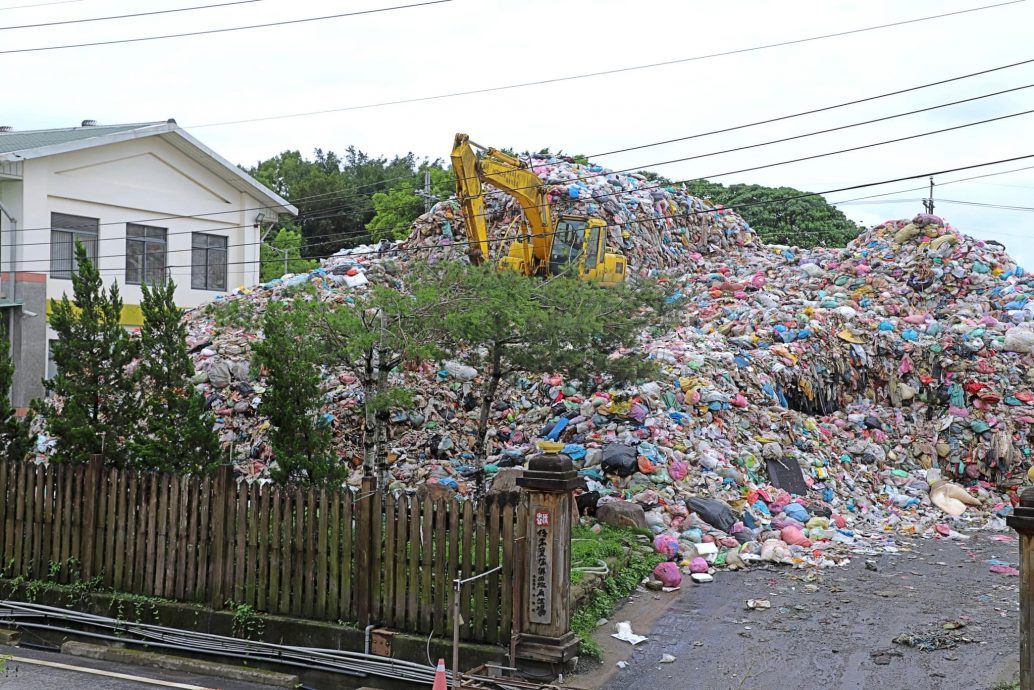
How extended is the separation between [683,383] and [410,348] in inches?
224

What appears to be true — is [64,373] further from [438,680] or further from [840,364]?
[840,364]

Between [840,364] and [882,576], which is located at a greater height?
[840,364]

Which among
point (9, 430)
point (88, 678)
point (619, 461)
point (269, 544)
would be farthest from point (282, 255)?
point (88, 678)

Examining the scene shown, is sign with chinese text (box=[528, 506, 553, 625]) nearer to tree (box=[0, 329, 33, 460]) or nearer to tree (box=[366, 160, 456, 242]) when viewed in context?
tree (box=[0, 329, 33, 460])

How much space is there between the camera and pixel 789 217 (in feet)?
161

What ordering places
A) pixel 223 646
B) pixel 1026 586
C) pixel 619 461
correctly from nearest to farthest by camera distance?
pixel 1026 586 < pixel 223 646 < pixel 619 461

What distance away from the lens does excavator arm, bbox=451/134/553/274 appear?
17.2m

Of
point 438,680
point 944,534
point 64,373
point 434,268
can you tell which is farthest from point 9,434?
point 944,534

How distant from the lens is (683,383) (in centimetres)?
1527

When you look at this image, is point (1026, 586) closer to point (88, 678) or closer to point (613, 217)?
point (88, 678)

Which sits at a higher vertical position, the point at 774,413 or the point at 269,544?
the point at 774,413

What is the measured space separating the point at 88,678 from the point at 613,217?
1847 centimetres

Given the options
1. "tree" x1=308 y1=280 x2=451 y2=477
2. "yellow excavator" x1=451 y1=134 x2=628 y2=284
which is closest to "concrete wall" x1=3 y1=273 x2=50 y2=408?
"yellow excavator" x1=451 y1=134 x2=628 y2=284

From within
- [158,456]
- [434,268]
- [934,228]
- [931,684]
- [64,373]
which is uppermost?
[934,228]
